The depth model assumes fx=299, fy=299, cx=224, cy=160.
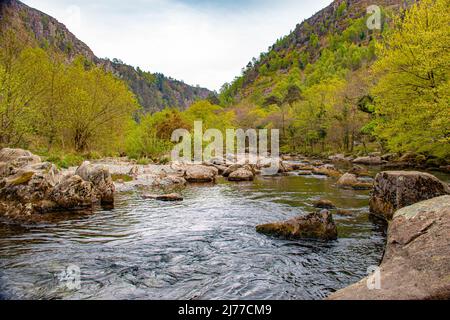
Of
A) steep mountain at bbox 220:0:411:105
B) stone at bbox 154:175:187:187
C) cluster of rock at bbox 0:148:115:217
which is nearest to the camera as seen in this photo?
cluster of rock at bbox 0:148:115:217

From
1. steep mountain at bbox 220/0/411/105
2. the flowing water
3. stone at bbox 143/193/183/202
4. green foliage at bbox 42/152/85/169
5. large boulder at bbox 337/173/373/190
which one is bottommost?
the flowing water

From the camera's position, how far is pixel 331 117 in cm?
4194

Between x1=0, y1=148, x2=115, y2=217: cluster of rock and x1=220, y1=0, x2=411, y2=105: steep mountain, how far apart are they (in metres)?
128

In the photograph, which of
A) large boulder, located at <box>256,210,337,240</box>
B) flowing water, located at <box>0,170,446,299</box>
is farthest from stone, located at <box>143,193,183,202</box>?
large boulder, located at <box>256,210,337,240</box>

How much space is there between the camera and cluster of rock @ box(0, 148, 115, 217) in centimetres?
895

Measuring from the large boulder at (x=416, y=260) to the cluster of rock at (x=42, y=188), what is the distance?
9.09 meters

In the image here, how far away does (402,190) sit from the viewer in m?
8.66

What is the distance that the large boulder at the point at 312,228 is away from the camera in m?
7.39

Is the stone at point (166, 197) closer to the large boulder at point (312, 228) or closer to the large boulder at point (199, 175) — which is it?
the large boulder at point (312, 228)

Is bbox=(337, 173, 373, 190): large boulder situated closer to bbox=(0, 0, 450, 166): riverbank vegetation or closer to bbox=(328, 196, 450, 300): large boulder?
bbox=(0, 0, 450, 166): riverbank vegetation

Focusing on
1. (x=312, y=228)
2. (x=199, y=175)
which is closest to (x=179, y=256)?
(x=312, y=228)

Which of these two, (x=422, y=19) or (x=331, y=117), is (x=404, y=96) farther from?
(x=331, y=117)

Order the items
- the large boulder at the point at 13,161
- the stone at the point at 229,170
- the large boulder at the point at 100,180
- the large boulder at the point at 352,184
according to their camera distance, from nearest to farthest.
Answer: the large boulder at the point at 13,161, the large boulder at the point at 100,180, the large boulder at the point at 352,184, the stone at the point at 229,170

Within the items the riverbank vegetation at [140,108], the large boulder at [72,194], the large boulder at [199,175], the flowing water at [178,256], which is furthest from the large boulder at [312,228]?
the large boulder at [199,175]
